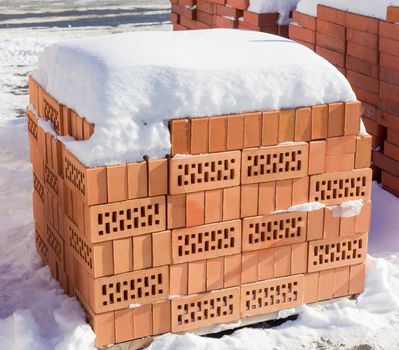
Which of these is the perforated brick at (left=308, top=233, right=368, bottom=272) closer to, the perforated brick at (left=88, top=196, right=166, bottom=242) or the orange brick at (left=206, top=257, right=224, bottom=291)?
the orange brick at (left=206, top=257, right=224, bottom=291)

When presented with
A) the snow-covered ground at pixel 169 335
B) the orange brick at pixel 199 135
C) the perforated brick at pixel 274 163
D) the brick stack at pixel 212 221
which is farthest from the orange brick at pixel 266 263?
the orange brick at pixel 199 135

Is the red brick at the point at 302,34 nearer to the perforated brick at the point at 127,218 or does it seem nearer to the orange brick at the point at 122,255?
the perforated brick at the point at 127,218

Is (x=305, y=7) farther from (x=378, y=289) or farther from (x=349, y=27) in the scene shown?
(x=378, y=289)

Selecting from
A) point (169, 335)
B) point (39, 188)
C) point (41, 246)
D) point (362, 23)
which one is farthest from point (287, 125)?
point (362, 23)

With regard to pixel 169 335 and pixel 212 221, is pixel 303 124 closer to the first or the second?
pixel 212 221

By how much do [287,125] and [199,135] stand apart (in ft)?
2.17

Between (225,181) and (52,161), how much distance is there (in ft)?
4.49

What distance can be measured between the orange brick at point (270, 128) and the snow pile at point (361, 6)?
→ 2919 mm

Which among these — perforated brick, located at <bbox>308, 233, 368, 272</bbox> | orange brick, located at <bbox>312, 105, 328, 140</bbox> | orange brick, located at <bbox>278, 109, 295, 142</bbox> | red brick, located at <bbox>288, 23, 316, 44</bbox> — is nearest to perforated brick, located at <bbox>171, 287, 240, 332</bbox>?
perforated brick, located at <bbox>308, 233, 368, 272</bbox>

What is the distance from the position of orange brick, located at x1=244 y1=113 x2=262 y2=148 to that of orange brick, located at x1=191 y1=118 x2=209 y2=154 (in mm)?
286

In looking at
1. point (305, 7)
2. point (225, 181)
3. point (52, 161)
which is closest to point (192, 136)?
point (225, 181)

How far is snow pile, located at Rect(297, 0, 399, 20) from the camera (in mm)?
7888

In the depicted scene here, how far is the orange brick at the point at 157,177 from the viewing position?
5.17m

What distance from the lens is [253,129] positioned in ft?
17.7
